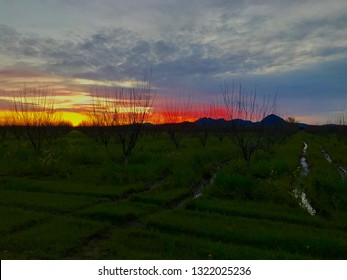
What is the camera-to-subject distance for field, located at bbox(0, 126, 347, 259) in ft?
24.9

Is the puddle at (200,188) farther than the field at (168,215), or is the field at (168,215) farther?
the puddle at (200,188)

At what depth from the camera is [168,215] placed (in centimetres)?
1033

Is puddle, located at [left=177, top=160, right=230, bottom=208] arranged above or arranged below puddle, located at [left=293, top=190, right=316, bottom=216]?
below

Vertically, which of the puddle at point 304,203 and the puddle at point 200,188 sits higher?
the puddle at point 304,203

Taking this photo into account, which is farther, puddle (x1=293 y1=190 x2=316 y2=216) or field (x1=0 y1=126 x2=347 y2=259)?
puddle (x1=293 y1=190 x2=316 y2=216)

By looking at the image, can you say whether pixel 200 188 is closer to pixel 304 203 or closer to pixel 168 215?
pixel 304 203

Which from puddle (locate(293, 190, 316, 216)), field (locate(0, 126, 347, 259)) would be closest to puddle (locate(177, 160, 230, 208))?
field (locate(0, 126, 347, 259))

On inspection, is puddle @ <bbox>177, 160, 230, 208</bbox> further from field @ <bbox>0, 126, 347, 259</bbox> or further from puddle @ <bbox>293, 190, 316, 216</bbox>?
puddle @ <bbox>293, 190, 316, 216</bbox>

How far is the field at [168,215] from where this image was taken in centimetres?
758

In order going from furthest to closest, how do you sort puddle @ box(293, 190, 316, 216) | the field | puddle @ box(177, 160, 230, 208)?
1. puddle @ box(177, 160, 230, 208)
2. puddle @ box(293, 190, 316, 216)
3. the field

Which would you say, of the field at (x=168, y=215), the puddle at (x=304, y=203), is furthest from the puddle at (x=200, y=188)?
the puddle at (x=304, y=203)

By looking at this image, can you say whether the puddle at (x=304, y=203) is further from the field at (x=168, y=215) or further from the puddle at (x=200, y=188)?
the puddle at (x=200, y=188)

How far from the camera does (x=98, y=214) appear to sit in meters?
10.5

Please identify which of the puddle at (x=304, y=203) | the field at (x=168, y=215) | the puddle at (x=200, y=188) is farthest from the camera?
the puddle at (x=200, y=188)
